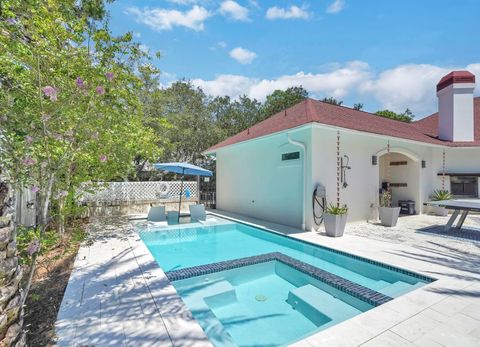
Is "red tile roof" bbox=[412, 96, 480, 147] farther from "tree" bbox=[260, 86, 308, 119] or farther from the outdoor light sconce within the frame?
"tree" bbox=[260, 86, 308, 119]

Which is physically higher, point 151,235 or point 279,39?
point 279,39

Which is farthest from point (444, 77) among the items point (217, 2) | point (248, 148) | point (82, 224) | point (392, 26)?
point (82, 224)

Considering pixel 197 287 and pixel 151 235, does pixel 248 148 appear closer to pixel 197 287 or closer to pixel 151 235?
pixel 151 235

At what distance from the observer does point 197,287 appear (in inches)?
215

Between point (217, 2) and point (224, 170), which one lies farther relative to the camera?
point (224, 170)

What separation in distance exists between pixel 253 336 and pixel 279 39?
1386 cm

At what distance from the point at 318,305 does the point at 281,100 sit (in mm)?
27711

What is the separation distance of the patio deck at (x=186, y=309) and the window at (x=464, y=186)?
9.22 m

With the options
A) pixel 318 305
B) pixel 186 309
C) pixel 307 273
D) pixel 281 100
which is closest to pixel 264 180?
pixel 307 273

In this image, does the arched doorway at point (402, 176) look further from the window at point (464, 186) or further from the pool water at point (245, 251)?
the pool water at point (245, 251)

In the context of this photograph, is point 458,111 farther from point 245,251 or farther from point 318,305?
point 318,305

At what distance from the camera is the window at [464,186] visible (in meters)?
14.1

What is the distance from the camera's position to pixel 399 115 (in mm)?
34219

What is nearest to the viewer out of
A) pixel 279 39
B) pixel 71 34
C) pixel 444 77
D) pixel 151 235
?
pixel 71 34
